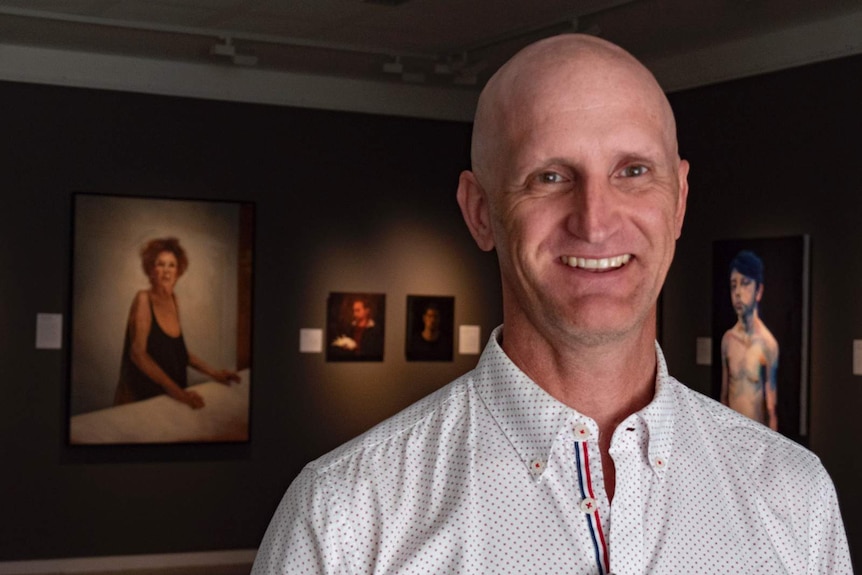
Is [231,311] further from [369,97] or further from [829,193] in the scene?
[829,193]

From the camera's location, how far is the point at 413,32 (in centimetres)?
797

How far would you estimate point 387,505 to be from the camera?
4.50ft

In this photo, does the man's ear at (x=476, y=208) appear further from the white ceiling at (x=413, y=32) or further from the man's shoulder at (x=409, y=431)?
the white ceiling at (x=413, y=32)

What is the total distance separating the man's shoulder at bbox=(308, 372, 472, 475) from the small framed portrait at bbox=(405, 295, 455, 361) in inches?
325

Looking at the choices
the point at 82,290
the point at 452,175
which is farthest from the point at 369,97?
the point at 82,290

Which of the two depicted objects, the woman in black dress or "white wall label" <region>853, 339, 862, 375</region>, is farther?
the woman in black dress

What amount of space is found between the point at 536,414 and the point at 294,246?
26.5ft

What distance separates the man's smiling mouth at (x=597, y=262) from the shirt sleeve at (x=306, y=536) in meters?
0.38

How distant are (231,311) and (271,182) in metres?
1.04

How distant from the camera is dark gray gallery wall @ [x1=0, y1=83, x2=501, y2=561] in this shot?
8633 mm

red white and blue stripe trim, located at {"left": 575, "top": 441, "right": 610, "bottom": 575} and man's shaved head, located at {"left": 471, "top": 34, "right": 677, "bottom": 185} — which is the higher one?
man's shaved head, located at {"left": 471, "top": 34, "right": 677, "bottom": 185}

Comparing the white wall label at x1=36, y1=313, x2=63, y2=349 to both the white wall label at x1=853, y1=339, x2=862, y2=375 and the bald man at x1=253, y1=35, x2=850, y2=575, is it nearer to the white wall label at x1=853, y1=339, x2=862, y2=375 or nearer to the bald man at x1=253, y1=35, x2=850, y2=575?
the white wall label at x1=853, y1=339, x2=862, y2=375

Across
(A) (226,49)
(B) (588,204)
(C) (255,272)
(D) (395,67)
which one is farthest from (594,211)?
(C) (255,272)

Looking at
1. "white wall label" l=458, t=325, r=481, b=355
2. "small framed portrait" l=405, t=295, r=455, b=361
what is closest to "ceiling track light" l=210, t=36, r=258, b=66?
"small framed portrait" l=405, t=295, r=455, b=361
